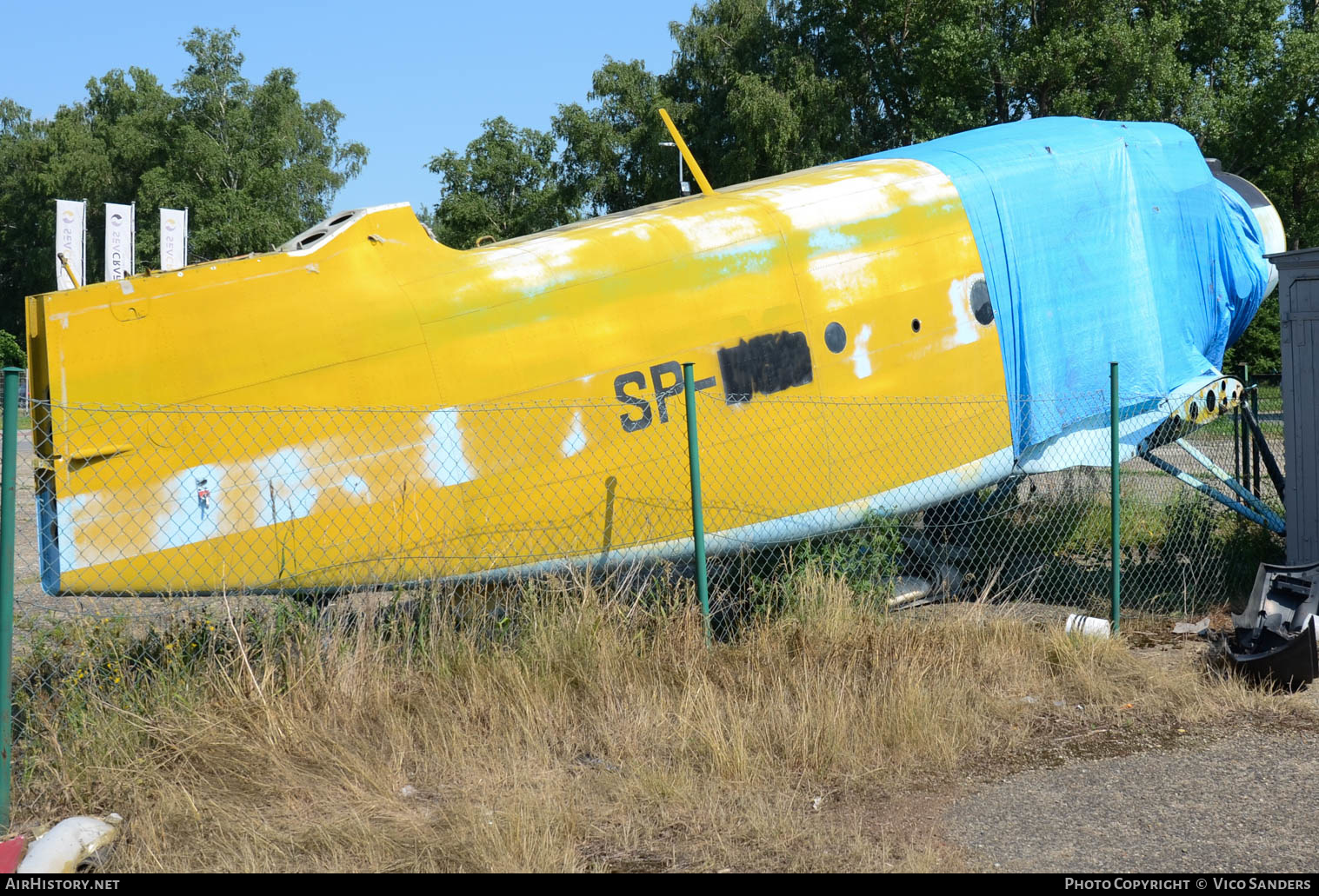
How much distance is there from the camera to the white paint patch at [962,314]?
297 inches

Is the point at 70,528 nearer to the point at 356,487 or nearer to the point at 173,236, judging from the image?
the point at 356,487

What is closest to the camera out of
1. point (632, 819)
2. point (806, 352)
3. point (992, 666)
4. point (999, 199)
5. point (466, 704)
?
point (632, 819)

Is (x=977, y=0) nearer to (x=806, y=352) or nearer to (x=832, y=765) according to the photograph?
(x=806, y=352)

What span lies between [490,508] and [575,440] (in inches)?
25.6

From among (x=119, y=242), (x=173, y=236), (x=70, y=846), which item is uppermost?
(x=173, y=236)

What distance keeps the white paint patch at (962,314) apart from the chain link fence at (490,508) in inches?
17.8

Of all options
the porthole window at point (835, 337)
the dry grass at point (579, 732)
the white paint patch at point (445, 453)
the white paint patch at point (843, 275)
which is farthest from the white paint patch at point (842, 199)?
the white paint patch at point (445, 453)

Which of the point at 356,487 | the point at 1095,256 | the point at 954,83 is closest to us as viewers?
the point at 356,487

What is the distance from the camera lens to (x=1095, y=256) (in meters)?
8.14

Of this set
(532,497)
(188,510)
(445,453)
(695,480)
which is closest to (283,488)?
(188,510)
